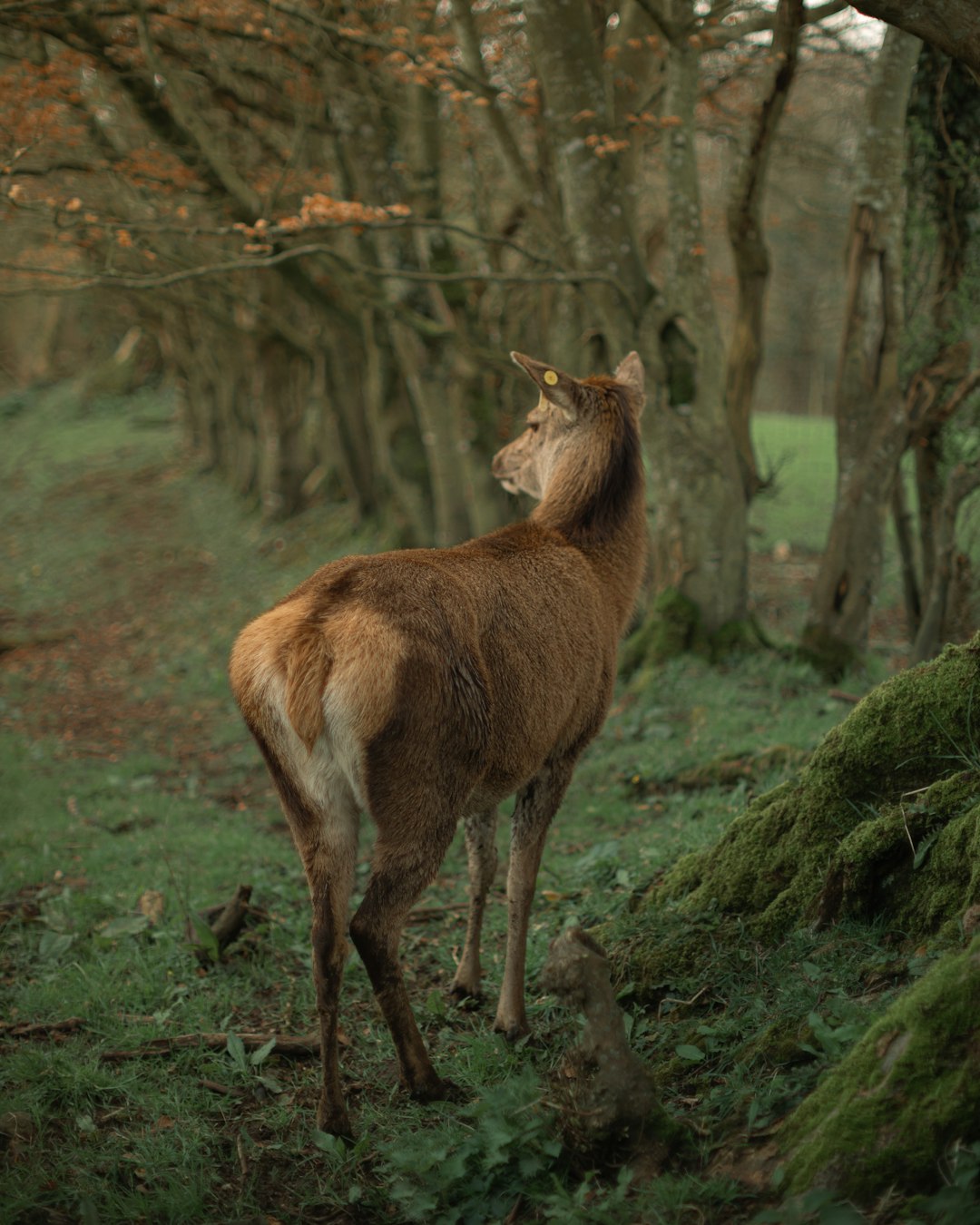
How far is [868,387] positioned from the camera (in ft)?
28.5

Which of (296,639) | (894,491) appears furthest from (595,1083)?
(894,491)

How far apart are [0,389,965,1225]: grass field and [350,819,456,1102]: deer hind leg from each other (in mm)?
145

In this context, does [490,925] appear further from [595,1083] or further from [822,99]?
[822,99]

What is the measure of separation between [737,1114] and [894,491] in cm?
739

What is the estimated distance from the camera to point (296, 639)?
376cm

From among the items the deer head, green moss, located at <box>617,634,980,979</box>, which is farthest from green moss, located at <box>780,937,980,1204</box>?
the deer head

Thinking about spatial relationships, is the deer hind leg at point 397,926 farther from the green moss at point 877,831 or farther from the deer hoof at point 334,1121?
the green moss at point 877,831

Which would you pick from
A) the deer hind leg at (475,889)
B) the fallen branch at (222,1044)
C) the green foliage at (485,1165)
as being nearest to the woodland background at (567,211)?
the deer hind leg at (475,889)

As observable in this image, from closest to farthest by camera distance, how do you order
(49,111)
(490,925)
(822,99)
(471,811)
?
1. (471,811)
2. (490,925)
3. (49,111)
4. (822,99)

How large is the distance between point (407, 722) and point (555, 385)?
245cm

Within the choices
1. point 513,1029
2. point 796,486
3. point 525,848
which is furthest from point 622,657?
point 796,486

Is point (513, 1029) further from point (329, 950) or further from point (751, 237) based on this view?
point (751, 237)

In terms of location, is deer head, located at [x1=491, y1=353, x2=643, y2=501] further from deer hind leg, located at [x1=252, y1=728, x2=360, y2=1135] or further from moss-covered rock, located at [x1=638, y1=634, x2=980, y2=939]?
deer hind leg, located at [x1=252, y1=728, x2=360, y2=1135]

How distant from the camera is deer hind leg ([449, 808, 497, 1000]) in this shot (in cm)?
487
